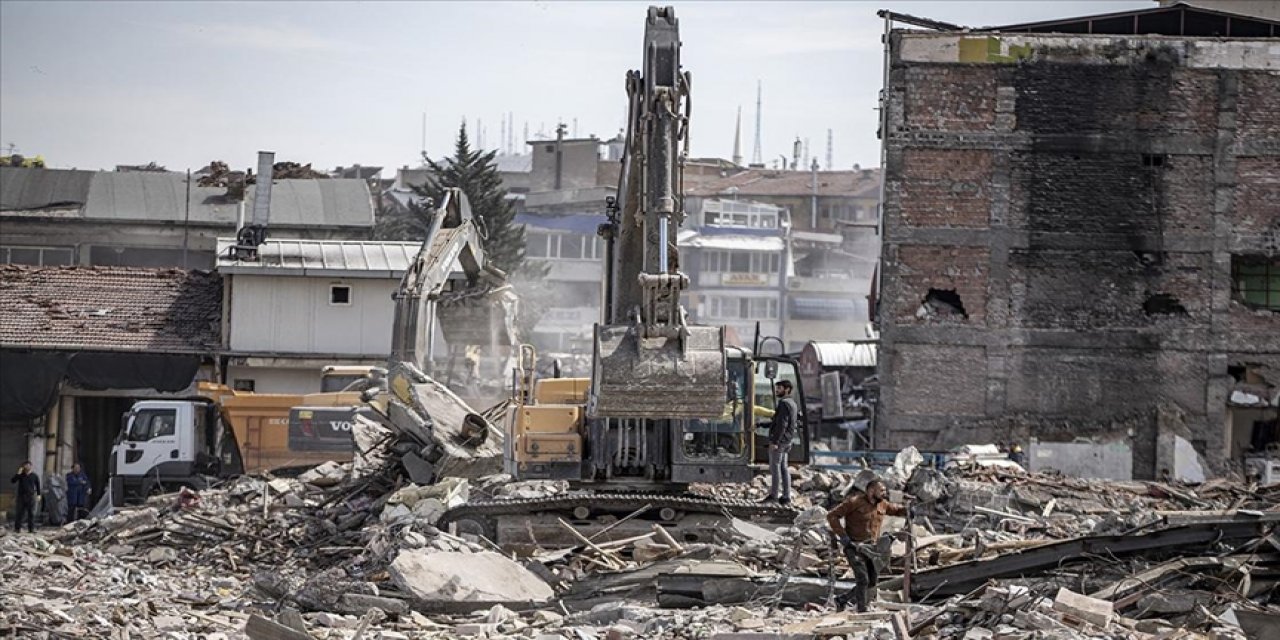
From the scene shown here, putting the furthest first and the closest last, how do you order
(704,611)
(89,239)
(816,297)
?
(816,297)
(89,239)
(704,611)

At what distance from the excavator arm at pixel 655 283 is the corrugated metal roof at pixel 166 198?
35520 millimetres

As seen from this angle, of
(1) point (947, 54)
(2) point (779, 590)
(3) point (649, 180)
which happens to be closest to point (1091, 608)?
(2) point (779, 590)

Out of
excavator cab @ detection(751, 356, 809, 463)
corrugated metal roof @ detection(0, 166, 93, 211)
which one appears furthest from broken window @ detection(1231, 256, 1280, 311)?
corrugated metal roof @ detection(0, 166, 93, 211)

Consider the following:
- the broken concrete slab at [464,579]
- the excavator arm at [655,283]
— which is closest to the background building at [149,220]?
the excavator arm at [655,283]

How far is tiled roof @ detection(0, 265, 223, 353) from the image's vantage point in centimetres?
3941

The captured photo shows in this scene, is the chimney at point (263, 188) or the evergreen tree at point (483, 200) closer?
the chimney at point (263, 188)

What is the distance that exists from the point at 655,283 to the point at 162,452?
15.9 meters

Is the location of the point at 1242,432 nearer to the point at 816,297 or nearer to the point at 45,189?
the point at 45,189

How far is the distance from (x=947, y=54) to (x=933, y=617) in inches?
866

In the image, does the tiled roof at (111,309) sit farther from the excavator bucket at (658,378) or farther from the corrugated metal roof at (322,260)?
the excavator bucket at (658,378)

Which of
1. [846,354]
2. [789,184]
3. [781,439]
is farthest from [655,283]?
[789,184]

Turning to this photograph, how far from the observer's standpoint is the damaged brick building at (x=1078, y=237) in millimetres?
34812

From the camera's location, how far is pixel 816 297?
82.6 meters

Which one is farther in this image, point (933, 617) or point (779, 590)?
point (779, 590)
